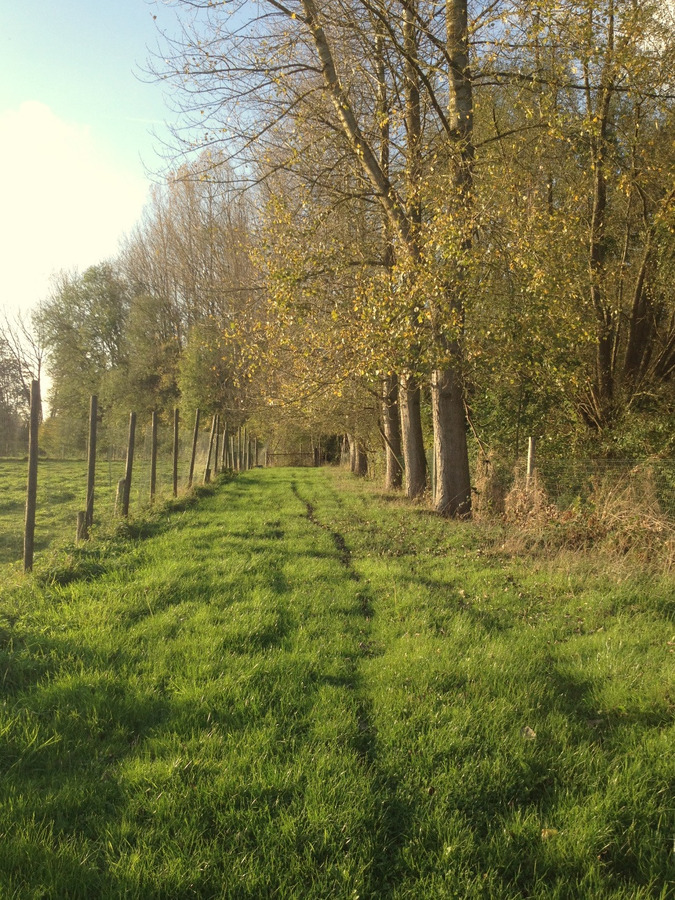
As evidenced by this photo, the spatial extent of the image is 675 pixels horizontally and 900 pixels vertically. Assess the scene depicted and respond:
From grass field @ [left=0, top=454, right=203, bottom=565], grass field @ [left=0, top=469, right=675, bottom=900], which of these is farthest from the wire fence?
grass field @ [left=0, top=469, right=675, bottom=900]

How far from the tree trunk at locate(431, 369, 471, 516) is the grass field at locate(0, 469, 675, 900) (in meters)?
5.21

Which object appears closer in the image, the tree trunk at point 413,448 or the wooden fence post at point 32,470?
the wooden fence post at point 32,470

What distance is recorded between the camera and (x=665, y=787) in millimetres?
2957

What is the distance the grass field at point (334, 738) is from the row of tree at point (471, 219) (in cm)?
528

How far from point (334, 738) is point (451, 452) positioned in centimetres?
872

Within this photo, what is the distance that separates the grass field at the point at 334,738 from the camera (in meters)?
2.46

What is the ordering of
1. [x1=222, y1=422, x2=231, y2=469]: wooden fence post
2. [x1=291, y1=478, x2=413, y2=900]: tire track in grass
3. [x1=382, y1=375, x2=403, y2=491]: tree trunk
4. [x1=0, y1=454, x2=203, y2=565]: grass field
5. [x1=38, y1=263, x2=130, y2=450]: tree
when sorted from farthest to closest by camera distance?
1. [x1=38, y1=263, x2=130, y2=450]: tree
2. [x1=222, y1=422, x2=231, y2=469]: wooden fence post
3. [x1=382, y1=375, x2=403, y2=491]: tree trunk
4. [x1=0, y1=454, x2=203, y2=565]: grass field
5. [x1=291, y1=478, x2=413, y2=900]: tire track in grass

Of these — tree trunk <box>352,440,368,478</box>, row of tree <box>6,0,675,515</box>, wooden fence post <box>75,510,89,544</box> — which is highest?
row of tree <box>6,0,675,515</box>

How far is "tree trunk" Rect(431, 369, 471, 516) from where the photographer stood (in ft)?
37.4

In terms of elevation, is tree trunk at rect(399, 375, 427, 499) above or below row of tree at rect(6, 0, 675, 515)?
below

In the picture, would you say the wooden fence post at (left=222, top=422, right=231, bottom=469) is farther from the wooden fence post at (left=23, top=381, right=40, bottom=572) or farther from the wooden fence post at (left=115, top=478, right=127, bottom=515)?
the wooden fence post at (left=23, top=381, right=40, bottom=572)

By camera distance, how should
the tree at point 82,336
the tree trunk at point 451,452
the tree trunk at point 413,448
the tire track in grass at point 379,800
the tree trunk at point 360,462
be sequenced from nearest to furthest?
the tire track in grass at point 379,800 < the tree trunk at point 451,452 < the tree trunk at point 413,448 < the tree trunk at point 360,462 < the tree at point 82,336

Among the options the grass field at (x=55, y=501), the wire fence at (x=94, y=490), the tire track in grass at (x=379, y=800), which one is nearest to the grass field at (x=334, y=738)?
the tire track in grass at (x=379, y=800)

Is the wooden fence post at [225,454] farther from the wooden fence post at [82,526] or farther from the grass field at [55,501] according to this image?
the wooden fence post at [82,526]
